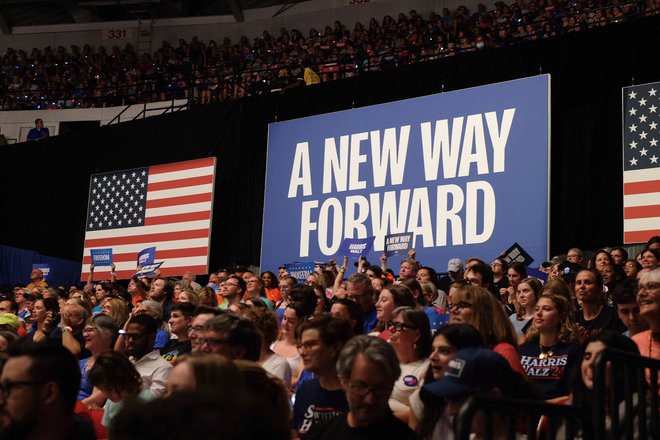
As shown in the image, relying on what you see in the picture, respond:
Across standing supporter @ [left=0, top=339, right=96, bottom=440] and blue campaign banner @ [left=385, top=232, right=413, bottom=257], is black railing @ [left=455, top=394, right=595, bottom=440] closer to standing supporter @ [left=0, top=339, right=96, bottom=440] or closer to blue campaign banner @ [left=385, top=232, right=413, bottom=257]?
standing supporter @ [left=0, top=339, right=96, bottom=440]

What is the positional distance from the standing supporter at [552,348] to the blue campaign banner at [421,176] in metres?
5.97

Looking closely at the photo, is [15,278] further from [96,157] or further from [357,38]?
[357,38]

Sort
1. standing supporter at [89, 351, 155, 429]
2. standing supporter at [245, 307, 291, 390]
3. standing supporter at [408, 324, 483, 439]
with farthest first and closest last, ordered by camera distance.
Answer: standing supporter at [245, 307, 291, 390] → standing supporter at [89, 351, 155, 429] → standing supporter at [408, 324, 483, 439]

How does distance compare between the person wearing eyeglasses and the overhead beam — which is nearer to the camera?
the person wearing eyeglasses

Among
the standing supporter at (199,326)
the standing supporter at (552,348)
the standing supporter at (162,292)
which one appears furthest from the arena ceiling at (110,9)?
the standing supporter at (199,326)

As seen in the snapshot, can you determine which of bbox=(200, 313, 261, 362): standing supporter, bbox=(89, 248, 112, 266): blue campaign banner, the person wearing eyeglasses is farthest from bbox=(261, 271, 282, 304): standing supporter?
bbox=(200, 313, 261, 362): standing supporter

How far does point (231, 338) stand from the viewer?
4156 mm

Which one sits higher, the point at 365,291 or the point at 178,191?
the point at 178,191

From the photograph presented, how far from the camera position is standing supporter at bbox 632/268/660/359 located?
4270 millimetres

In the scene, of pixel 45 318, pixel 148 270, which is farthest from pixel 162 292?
pixel 148 270

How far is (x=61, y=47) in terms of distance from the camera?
2270 centimetres

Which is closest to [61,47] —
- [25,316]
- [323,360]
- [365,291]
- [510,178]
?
[25,316]

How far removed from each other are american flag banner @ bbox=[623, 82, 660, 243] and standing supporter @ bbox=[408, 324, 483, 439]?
7.39 meters

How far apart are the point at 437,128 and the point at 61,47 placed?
13324 millimetres
